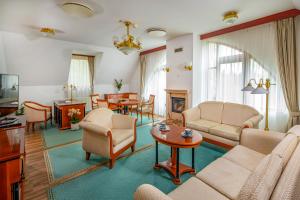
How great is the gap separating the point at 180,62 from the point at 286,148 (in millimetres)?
3948

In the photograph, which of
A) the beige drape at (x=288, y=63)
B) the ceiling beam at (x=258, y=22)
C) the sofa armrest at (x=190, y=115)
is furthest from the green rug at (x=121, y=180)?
the ceiling beam at (x=258, y=22)

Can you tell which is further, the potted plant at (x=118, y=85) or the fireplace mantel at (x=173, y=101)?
the potted plant at (x=118, y=85)

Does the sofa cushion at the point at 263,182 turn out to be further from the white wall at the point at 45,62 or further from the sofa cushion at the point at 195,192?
the white wall at the point at 45,62

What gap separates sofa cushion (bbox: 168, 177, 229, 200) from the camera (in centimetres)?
135

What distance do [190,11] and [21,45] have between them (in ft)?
16.1

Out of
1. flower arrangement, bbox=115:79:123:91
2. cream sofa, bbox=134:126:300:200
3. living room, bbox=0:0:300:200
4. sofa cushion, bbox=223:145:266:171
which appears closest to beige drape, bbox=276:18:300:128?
living room, bbox=0:0:300:200

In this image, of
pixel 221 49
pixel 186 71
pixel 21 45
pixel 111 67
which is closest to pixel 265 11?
pixel 221 49

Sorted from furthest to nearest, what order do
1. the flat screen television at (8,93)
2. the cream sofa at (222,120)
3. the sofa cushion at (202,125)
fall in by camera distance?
the sofa cushion at (202,125)
the cream sofa at (222,120)
the flat screen television at (8,93)

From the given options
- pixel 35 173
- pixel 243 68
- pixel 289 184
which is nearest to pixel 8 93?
pixel 35 173

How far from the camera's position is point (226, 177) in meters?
1.62

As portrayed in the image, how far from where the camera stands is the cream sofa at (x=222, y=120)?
9.84 ft

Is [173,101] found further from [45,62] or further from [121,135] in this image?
[45,62]

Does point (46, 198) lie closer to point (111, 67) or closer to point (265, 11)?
point (265, 11)

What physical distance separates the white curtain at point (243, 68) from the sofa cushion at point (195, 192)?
2996 mm
